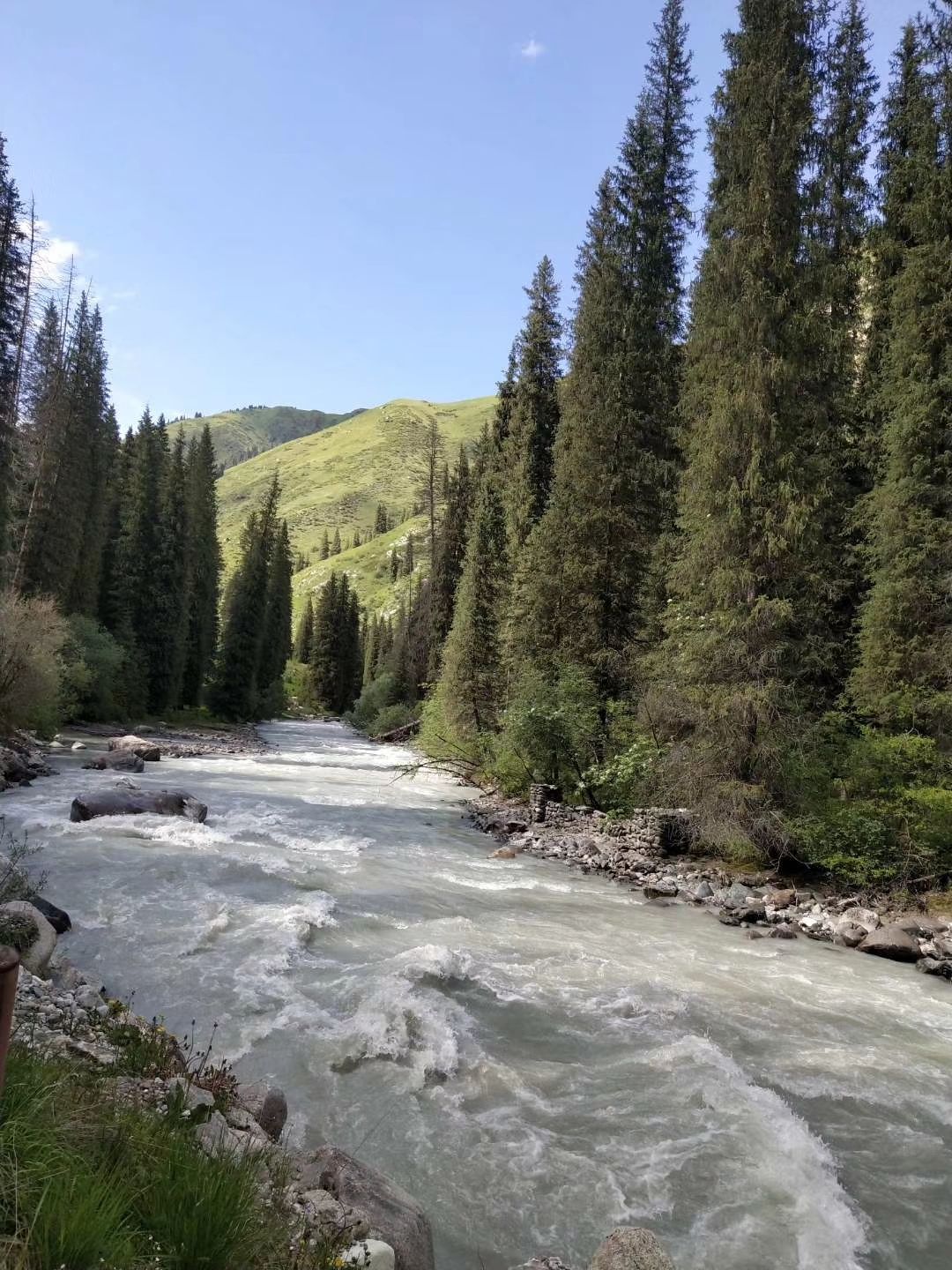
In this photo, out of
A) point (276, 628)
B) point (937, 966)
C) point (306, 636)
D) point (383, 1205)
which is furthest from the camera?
point (306, 636)

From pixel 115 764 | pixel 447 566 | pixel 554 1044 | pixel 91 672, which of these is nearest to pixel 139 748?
pixel 115 764

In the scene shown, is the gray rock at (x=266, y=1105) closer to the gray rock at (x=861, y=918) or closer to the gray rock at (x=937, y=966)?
the gray rock at (x=937, y=966)

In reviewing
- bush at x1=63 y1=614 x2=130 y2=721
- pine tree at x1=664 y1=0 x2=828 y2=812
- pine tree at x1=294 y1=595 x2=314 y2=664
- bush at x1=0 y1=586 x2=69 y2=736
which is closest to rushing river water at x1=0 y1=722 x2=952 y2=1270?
pine tree at x1=664 y1=0 x2=828 y2=812

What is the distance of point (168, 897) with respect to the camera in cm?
1063

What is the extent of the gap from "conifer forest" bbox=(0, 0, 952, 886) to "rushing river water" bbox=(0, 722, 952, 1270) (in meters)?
4.39

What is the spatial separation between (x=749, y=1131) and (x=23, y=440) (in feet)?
109

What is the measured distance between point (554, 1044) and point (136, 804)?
1211 centimetres

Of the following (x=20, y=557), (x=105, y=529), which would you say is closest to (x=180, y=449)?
(x=105, y=529)

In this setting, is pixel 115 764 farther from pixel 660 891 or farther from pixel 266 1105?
pixel 266 1105

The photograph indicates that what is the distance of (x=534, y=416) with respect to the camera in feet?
102

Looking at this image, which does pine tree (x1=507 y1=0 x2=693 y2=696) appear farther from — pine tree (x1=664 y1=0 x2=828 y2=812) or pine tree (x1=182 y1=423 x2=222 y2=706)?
pine tree (x1=182 y1=423 x2=222 y2=706)

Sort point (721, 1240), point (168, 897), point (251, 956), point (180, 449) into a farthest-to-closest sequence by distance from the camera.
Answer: point (180, 449) → point (168, 897) → point (251, 956) → point (721, 1240)

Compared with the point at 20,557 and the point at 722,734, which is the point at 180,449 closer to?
the point at 20,557

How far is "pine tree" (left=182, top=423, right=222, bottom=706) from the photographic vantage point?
53.8 m
